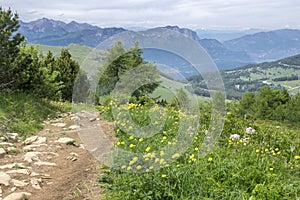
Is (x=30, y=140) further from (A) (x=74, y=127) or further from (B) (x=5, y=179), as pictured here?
(B) (x=5, y=179)

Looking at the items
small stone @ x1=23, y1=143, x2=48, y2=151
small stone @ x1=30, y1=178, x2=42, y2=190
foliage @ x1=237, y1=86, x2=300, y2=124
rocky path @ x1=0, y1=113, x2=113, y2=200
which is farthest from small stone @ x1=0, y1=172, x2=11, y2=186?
foliage @ x1=237, y1=86, x2=300, y2=124

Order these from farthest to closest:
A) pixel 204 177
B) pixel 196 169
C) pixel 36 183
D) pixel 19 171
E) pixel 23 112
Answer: pixel 23 112 < pixel 19 171 < pixel 36 183 < pixel 196 169 < pixel 204 177

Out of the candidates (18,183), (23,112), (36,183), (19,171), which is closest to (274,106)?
(23,112)

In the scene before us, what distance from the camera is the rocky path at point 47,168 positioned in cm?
557

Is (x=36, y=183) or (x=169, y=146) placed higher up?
(x=169, y=146)

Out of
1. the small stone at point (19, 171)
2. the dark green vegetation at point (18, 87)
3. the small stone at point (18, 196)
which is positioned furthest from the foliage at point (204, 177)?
the dark green vegetation at point (18, 87)

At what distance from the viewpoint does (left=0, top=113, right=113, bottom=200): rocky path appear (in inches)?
219

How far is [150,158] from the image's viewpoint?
224 inches

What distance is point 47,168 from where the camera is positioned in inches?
271

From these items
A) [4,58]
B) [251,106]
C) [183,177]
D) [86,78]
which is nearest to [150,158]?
[183,177]

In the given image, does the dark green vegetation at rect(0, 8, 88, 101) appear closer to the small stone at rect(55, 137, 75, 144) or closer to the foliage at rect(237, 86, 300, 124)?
the small stone at rect(55, 137, 75, 144)

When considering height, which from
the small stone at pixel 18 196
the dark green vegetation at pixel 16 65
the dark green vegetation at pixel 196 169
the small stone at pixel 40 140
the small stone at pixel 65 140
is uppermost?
the dark green vegetation at pixel 16 65

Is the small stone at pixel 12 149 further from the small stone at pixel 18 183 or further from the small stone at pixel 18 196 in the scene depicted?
the small stone at pixel 18 196

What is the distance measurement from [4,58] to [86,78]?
462cm
